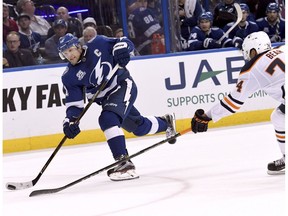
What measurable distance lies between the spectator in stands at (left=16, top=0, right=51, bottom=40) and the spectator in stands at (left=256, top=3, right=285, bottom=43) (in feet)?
7.45

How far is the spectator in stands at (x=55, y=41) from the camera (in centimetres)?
729

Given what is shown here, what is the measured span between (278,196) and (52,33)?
3.85 meters

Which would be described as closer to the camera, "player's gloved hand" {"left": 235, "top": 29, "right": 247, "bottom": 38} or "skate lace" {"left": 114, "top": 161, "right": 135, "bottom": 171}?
"skate lace" {"left": 114, "top": 161, "right": 135, "bottom": 171}

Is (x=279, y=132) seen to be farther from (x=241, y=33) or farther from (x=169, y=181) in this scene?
(x=241, y=33)

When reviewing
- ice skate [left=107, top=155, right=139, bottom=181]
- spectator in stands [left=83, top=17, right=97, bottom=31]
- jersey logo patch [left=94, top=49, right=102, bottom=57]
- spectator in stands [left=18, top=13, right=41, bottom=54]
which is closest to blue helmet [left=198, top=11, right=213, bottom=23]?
spectator in stands [left=83, top=17, right=97, bottom=31]

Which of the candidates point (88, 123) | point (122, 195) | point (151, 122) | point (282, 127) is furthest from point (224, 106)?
point (88, 123)

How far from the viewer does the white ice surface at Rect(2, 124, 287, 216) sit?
153 inches

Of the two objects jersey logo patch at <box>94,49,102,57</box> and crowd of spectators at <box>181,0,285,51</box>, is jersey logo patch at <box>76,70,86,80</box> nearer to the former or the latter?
jersey logo patch at <box>94,49,102,57</box>

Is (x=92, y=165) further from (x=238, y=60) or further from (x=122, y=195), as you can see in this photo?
(x=238, y=60)

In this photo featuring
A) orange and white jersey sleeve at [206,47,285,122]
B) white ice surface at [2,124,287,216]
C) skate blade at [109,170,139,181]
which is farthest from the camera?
skate blade at [109,170,139,181]

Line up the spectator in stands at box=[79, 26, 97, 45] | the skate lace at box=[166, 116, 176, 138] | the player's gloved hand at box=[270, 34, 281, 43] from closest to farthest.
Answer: the skate lace at box=[166, 116, 176, 138] < the spectator in stands at box=[79, 26, 97, 45] < the player's gloved hand at box=[270, 34, 281, 43]

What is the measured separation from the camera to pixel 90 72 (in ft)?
16.9

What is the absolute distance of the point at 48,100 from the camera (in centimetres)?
711

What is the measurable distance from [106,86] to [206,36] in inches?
112
